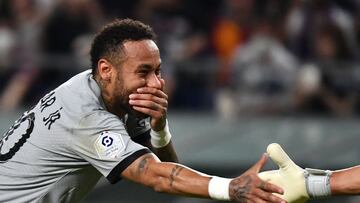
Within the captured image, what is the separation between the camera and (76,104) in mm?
5750

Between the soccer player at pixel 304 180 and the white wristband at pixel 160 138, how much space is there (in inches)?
45.5

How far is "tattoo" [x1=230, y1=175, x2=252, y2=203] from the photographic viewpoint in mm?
5172

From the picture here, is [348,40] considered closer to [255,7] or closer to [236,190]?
[255,7]

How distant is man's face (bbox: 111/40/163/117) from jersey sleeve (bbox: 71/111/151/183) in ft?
0.69

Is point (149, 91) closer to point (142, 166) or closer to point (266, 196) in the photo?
point (142, 166)

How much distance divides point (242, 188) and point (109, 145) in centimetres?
81

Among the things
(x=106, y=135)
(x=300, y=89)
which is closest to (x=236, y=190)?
(x=106, y=135)

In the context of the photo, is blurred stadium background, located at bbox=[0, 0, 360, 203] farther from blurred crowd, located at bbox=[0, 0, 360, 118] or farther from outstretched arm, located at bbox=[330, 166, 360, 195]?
outstretched arm, located at bbox=[330, 166, 360, 195]

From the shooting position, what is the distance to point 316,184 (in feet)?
17.9

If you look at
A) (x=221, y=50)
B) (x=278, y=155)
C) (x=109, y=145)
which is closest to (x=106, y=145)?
(x=109, y=145)

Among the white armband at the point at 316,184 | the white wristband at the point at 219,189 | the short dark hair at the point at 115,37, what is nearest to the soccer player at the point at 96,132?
the short dark hair at the point at 115,37

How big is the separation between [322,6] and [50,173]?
6.27 metres

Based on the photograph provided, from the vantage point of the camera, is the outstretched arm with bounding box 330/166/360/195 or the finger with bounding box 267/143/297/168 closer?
the finger with bounding box 267/143/297/168

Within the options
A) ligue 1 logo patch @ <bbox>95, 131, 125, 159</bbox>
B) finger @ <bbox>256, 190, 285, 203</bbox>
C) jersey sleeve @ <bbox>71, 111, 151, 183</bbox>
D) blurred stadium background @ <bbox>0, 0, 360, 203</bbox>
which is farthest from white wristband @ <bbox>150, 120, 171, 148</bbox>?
blurred stadium background @ <bbox>0, 0, 360, 203</bbox>
